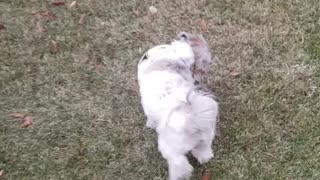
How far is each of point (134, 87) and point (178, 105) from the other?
33.0 inches

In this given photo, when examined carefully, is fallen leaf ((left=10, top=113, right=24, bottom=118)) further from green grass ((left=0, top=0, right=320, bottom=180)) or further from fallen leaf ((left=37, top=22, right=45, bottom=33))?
fallen leaf ((left=37, top=22, right=45, bottom=33))

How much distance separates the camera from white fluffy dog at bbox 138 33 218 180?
7.61 ft

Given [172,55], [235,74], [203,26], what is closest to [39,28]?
[203,26]

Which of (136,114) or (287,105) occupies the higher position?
(287,105)

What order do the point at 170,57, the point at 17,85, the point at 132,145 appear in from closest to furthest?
the point at 170,57
the point at 132,145
the point at 17,85

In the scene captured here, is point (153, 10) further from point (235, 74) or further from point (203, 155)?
point (203, 155)

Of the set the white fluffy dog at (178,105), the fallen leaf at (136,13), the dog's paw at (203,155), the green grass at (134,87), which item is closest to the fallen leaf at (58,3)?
the green grass at (134,87)

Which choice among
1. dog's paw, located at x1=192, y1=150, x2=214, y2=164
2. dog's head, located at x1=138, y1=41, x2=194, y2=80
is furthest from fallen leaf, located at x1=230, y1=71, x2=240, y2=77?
dog's paw, located at x1=192, y1=150, x2=214, y2=164

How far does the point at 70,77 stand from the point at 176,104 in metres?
1.07

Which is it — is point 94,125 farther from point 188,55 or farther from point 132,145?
point 188,55

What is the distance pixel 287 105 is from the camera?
3012 millimetres

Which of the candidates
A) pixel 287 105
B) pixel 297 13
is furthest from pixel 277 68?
pixel 297 13

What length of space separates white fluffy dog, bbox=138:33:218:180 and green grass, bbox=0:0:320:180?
29 centimetres

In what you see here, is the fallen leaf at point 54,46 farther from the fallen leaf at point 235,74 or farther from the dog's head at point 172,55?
the fallen leaf at point 235,74
